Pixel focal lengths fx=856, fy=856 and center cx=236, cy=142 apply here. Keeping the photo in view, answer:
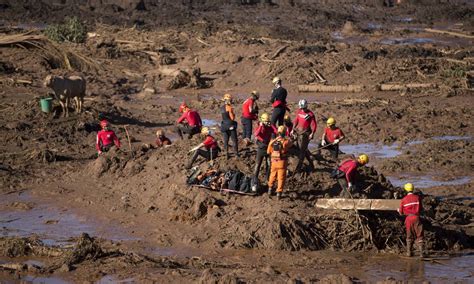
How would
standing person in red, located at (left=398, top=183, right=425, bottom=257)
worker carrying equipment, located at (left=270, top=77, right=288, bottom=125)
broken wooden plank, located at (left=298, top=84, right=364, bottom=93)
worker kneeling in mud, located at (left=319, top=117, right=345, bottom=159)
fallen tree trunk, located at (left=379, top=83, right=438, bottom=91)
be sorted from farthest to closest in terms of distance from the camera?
1. broken wooden plank, located at (left=298, top=84, right=364, bottom=93)
2. fallen tree trunk, located at (left=379, top=83, right=438, bottom=91)
3. worker carrying equipment, located at (left=270, top=77, right=288, bottom=125)
4. worker kneeling in mud, located at (left=319, top=117, right=345, bottom=159)
5. standing person in red, located at (left=398, top=183, right=425, bottom=257)

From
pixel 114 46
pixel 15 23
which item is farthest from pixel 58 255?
pixel 15 23

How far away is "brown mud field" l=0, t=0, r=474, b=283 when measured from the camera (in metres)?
14.9

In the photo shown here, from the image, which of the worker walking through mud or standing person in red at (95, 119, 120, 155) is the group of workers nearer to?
the worker walking through mud

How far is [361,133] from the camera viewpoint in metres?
25.0

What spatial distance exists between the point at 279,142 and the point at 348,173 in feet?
4.96

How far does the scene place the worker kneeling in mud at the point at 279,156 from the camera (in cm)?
1580

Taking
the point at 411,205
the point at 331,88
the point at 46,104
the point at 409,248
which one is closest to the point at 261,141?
the point at 411,205

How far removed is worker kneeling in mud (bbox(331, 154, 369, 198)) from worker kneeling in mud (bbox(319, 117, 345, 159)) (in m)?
1.31

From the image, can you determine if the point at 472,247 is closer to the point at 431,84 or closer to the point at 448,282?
the point at 448,282

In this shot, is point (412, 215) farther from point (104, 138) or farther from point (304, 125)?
point (104, 138)

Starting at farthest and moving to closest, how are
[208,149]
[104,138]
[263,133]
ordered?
[104,138]
[208,149]
[263,133]

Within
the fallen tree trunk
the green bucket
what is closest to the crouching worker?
the green bucket

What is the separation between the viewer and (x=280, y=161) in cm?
1590

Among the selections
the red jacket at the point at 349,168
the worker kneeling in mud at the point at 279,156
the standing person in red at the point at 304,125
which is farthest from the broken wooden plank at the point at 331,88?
the worker kneeling in mud at the point at 279,156
